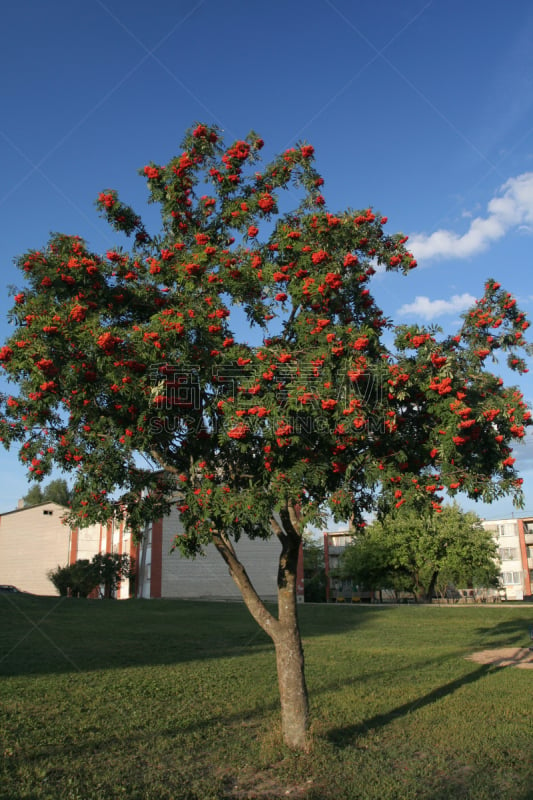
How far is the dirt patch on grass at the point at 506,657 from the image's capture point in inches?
551

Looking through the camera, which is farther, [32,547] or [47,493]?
[47,493]

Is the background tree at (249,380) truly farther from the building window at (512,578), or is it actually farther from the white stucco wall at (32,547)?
the building window at (512,578)

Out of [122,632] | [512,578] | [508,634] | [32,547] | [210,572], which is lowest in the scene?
[512,578]

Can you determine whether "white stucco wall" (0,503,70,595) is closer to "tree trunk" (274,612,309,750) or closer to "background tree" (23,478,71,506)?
"background tree" (23,478,71,506)

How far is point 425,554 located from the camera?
132 feet

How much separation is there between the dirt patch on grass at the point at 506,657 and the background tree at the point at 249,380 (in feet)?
30.4

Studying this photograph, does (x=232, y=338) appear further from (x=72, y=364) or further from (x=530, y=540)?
(x=530, y=540)

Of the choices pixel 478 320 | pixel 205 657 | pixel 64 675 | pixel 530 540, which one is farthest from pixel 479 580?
pixel 478 320

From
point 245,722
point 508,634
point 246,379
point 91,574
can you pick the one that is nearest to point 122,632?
point 508,634

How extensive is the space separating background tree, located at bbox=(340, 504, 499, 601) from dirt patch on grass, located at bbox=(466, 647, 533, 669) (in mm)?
21099

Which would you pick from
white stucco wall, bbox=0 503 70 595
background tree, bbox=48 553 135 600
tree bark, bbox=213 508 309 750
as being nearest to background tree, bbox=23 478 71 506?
white stucco wall, bbox=0 503 70 595

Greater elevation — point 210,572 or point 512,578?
point 210,572

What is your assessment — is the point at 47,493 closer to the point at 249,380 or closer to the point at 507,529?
the point at 507,529

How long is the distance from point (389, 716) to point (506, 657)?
26.5 ft
